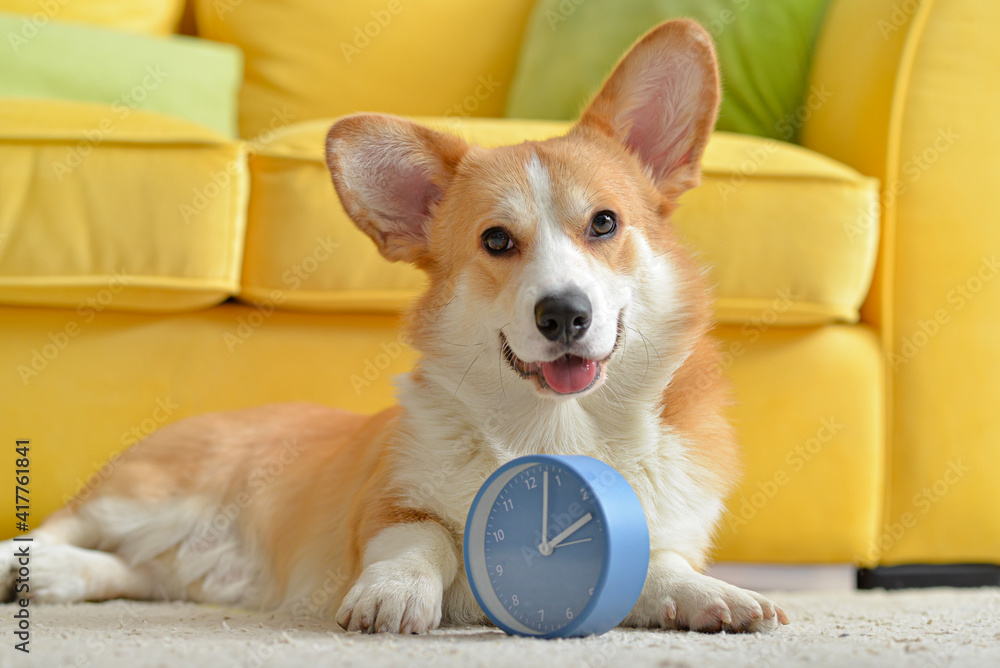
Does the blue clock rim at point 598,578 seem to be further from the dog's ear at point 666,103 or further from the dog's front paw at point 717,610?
the dog's ear at point 666,103

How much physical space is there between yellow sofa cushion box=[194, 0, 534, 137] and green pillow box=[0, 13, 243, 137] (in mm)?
156

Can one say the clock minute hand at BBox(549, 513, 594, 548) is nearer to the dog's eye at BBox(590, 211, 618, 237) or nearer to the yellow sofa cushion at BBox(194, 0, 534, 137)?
the dog's eye at BBox(590, 211, 618, 237)

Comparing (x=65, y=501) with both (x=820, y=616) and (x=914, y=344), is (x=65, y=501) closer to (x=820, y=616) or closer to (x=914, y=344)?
(x=820, y=616)

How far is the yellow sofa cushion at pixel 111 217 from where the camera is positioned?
5.63 feet

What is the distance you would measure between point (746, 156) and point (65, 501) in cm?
147

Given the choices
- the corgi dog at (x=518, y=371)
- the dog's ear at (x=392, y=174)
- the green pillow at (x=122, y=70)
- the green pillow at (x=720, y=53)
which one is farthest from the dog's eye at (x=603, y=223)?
the green pillow at (x=122, y=70)

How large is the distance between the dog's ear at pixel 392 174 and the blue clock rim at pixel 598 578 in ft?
1.53

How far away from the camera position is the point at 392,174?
4.74ft

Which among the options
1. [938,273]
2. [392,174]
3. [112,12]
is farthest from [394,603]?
[112,12]

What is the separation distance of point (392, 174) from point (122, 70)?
4.79 ft

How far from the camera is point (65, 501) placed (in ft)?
5.75

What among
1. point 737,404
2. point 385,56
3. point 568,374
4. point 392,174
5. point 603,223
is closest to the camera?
point 568,374

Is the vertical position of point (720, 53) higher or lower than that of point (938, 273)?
higher

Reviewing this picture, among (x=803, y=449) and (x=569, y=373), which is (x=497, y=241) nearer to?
(x=569, y=373)
